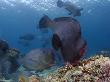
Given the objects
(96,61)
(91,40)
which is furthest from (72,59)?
(91,40)

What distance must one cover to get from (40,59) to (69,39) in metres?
1.61

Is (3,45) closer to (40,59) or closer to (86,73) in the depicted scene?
(40,59)

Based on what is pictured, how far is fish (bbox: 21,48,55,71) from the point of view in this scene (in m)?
5.22

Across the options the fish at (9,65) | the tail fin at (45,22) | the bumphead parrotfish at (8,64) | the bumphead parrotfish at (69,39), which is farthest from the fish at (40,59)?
the fish at (9,65)

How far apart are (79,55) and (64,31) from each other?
17.9 inches

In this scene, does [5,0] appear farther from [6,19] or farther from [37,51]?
[37,51]

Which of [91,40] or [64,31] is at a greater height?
[64,31]

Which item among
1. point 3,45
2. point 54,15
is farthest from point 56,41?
point 54,15

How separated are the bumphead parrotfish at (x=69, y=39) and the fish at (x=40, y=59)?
1.15 metres

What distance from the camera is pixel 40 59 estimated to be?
214 inches

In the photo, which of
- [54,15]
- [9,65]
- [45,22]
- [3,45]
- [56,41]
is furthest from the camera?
[54,15]

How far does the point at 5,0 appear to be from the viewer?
3847 centimetres

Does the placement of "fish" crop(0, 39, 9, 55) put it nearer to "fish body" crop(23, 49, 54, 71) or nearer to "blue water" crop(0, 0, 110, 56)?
"fish body" crop(23, 49, 54, 71)

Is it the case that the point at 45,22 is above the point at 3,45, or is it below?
above
